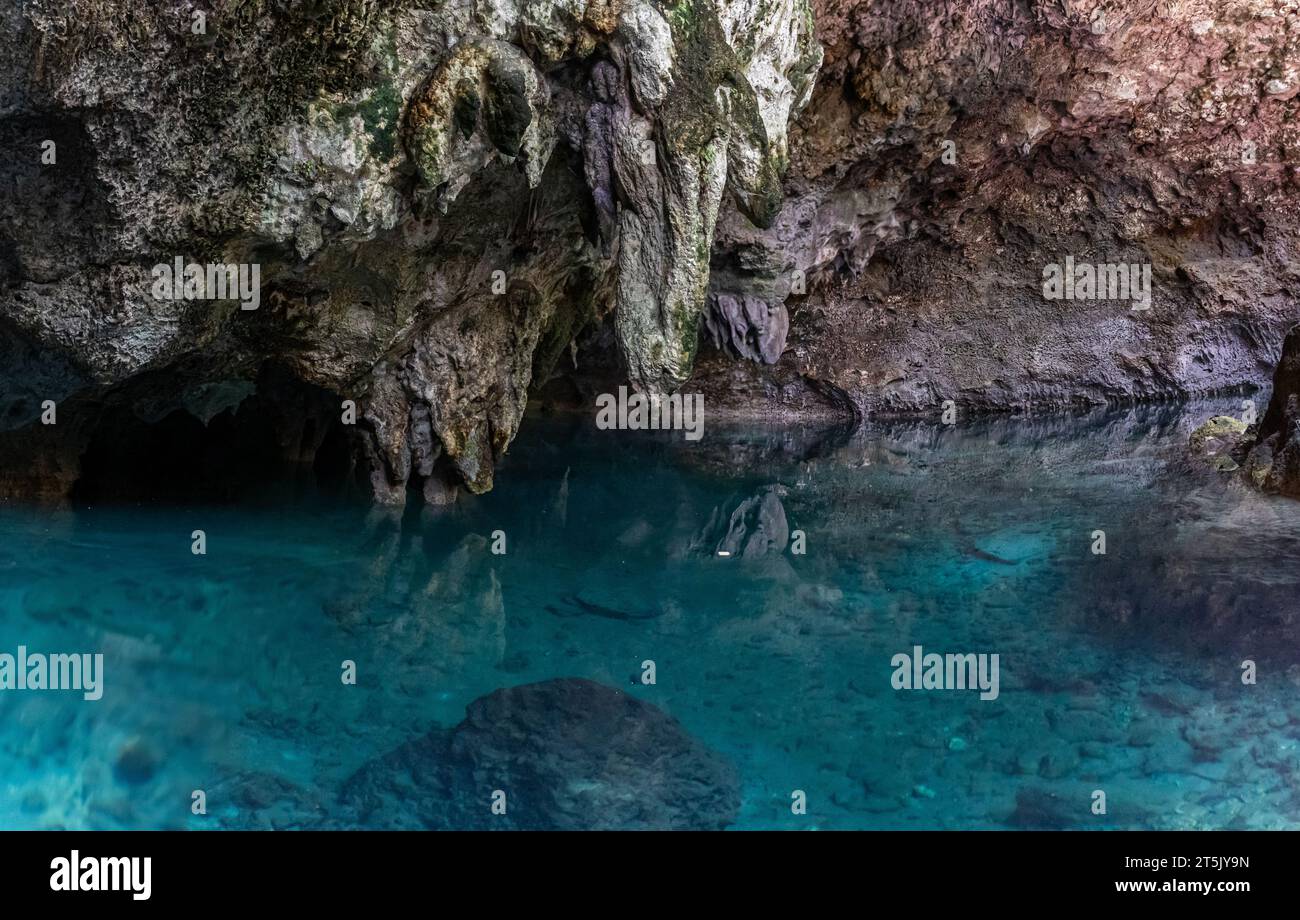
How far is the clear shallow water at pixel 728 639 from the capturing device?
17.6 ft

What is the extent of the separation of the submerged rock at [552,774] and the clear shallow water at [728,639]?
0.16 meters

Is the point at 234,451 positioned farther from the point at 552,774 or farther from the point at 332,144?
the point at 552,774

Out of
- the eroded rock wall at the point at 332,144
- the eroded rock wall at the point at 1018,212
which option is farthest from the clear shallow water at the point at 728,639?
the eroded rock wall at the point at 1018,212

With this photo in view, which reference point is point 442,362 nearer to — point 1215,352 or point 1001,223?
point 1001,223

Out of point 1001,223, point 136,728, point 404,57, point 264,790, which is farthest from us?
point 1001,223

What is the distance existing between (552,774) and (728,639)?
2.22 metres

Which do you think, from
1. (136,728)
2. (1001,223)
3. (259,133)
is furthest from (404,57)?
(1001,223)

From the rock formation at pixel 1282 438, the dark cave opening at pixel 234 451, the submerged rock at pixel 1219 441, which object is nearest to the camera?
the rock formation at pixel 1282 438

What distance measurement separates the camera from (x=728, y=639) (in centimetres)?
742

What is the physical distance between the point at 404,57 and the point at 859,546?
5.39 meters

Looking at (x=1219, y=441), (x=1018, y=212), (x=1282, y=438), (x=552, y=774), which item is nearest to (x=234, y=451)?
(x=552, y=774)

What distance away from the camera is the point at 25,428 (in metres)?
9.75

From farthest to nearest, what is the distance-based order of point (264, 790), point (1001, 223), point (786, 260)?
point (1001, 223) < point (786, 260) < point (264, 790)

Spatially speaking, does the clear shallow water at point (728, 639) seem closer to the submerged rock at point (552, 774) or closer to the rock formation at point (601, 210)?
the submerged rock at point (552, 774)
